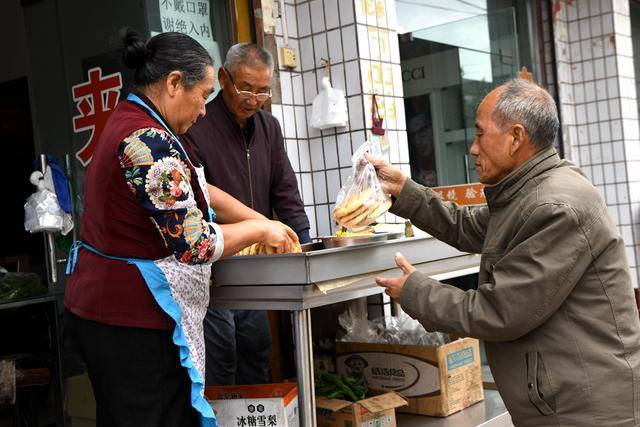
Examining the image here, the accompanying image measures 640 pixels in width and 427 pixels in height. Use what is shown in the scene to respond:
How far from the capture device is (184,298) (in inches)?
82.5

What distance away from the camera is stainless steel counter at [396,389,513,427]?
297cm

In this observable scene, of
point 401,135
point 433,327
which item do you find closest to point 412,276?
point 433,327

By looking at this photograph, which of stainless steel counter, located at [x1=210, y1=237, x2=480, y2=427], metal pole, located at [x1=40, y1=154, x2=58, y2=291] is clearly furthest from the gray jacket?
metal pole, located at [x1=40, y1=154, x2=58, y2=291]

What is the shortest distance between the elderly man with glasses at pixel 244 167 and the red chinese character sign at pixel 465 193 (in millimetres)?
1690

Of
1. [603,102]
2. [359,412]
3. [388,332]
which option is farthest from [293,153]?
[603,102]

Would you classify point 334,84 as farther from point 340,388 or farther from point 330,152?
point 340,388

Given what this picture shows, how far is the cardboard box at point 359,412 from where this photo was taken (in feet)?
9.16

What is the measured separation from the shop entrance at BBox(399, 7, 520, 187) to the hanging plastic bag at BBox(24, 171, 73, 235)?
6.99ft

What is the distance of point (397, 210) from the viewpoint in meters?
2.64

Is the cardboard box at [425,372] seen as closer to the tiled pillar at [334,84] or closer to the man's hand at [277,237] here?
the tiled pillar at [334,84]

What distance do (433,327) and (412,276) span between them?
16cm

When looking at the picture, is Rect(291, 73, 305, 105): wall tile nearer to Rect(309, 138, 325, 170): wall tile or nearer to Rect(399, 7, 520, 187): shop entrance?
Rect(309, 138, 325, 170): wall tile

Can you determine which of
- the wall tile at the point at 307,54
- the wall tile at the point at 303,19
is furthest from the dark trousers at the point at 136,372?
the wall tile at the point at 303,19

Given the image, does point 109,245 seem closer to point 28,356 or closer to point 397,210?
point 397,210
